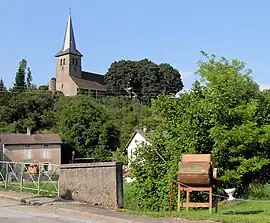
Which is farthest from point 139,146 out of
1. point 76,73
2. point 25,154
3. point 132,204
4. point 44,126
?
point 76,73

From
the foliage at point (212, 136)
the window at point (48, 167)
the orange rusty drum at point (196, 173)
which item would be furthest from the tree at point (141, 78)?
the orange rusty drum at point (196, 173)

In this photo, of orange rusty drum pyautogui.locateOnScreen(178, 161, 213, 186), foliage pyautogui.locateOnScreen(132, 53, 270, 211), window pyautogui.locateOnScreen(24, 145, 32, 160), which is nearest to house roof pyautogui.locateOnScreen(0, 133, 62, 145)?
window pyautogui.locateOnScreen(24, 145, 32, 160)

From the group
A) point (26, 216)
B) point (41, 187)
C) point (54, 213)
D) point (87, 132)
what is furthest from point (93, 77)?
point (26, 216)

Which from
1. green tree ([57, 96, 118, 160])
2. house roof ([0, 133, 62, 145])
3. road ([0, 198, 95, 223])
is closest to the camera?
road ([0, 198, 95, 223])

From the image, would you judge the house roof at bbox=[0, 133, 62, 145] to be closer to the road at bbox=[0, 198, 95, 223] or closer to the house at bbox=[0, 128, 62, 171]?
the house at bbox=[0, 128, 62, 171]

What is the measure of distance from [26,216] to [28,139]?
63.9 m

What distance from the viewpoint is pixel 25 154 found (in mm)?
75375

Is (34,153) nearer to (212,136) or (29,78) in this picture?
(212,136)

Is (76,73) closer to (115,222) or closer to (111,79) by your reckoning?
(111,79)

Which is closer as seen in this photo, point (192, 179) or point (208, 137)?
point (192, 179)

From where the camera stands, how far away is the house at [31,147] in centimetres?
7325

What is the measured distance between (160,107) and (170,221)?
14752 mm

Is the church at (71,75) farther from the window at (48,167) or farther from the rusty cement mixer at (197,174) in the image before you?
the rusty cement mixer at (197,174)

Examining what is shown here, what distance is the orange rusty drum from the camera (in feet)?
44.4
